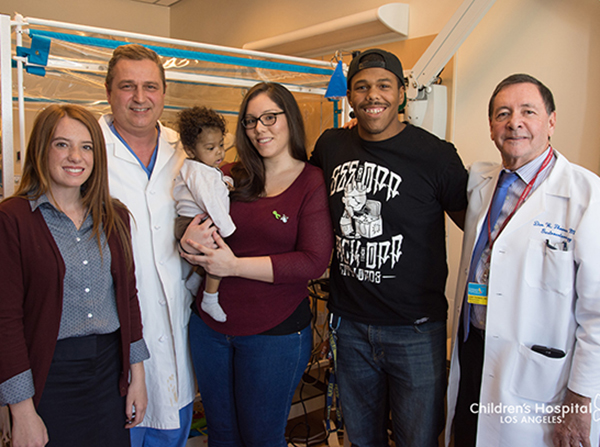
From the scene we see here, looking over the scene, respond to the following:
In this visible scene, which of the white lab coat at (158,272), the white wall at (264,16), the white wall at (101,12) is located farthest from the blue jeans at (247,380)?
the white wall at (101,12)

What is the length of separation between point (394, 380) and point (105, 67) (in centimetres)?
173

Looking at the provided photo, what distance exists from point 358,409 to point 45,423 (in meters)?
1.10

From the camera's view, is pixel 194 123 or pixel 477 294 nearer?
pixel 477 294

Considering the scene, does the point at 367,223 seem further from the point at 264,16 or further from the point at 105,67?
the point at 264,16

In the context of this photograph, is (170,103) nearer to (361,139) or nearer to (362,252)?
(361,139)

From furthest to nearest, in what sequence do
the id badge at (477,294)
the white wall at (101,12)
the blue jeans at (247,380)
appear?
the white wall at (101,12) → the blue jeans at (247,380) → the id badge at (477,294)

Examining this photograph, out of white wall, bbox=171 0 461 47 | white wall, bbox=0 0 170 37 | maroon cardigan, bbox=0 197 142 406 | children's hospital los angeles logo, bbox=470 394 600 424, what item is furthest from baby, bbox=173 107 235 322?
white wall, bbox=0 0 170 37

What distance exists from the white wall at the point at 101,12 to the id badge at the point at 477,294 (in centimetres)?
537

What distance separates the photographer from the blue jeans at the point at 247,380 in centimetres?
159

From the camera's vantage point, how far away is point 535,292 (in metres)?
1.38

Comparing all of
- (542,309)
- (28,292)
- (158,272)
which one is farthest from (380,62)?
(28,292)

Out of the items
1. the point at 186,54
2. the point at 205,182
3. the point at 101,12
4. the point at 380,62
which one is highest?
the point at 101,12

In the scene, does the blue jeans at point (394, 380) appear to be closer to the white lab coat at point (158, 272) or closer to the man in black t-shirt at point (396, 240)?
the man in black t-shirt at point (396, 240)

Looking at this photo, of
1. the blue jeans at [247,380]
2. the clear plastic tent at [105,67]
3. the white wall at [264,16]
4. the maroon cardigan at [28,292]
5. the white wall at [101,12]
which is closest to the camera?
the maroon cardigan at [28,292]
